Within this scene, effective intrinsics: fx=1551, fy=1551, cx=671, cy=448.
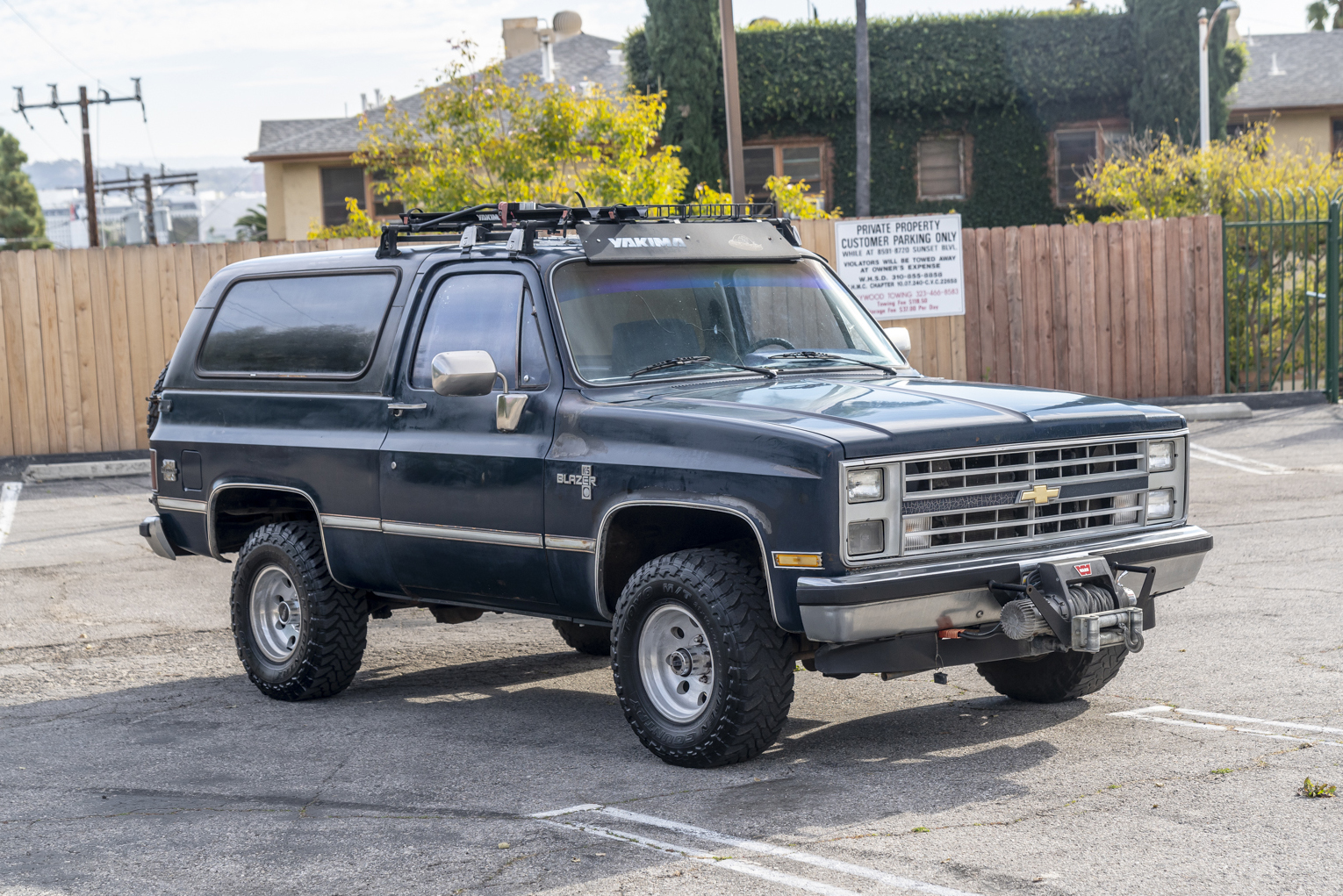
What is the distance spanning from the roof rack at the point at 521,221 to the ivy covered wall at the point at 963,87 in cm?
2415

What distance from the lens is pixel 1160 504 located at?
254 inches

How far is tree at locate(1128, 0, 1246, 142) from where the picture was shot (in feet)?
101

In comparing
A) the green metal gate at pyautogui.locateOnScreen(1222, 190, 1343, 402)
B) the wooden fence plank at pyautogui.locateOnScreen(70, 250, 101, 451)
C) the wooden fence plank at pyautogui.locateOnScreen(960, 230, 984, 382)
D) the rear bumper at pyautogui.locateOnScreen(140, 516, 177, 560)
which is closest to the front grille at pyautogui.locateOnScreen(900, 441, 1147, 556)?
the rear bumper at pyautogui.locateOnScreen(140, 516, 177, 560)

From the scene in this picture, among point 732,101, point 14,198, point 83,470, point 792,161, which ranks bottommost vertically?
point 83,470

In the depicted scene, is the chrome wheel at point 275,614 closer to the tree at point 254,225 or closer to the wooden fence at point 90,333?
the wooden fence at point 90,333

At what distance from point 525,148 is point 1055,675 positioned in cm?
1347

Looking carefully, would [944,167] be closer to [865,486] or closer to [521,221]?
[521,221]

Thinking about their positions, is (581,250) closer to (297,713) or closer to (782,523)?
(782,523)

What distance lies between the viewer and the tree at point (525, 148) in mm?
18891

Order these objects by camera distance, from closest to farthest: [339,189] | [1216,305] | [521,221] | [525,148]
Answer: [521,221], [525,148], [1216,305], [339,189]

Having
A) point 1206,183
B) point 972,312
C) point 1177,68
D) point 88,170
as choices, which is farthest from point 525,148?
point 88,170

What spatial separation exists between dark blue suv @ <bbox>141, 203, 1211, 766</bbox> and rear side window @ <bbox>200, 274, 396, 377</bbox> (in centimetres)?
2

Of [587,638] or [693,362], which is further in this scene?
[587,638]

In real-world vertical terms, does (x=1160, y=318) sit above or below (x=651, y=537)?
above
